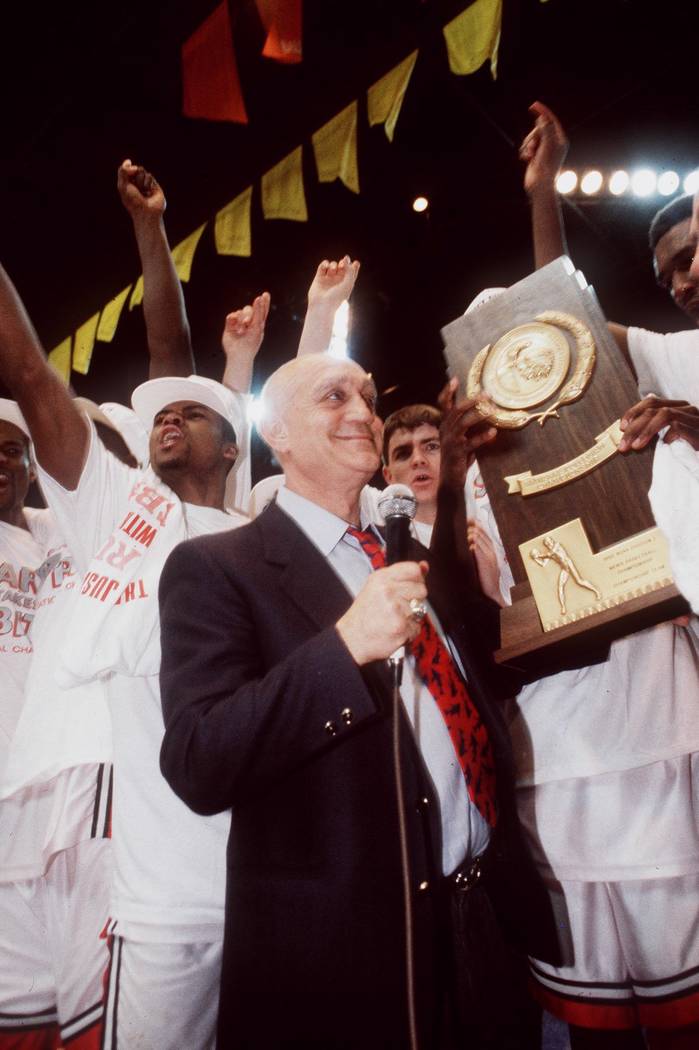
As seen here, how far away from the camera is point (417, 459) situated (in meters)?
3.31

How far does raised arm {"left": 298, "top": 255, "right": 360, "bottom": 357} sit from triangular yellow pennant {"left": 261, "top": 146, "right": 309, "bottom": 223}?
1504 mm

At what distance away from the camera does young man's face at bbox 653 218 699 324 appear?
94.4 inches

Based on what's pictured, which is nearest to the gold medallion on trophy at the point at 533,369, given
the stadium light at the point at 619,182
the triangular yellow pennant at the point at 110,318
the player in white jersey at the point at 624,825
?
the player in white jersey at the point at 624,825

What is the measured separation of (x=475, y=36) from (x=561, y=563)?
3.34 meters

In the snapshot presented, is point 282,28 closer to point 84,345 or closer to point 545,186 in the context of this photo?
point 545,186

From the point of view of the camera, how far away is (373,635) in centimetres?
123

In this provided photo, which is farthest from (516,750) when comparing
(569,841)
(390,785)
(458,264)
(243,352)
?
(458,264)

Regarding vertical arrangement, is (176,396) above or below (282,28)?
below

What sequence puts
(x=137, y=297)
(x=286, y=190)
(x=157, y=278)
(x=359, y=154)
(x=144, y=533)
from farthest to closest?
(x=359, y=154) < (x=137, y=297) < (x=286, y=190) < (x=157, y=278) < (x=144, y=533)

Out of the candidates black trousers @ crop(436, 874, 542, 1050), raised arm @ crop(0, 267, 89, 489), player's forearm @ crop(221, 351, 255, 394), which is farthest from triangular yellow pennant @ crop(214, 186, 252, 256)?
black trousers @ crop(436, 874, 542, 1050)

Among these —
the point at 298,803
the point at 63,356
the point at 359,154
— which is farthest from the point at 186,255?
the point at 298,803

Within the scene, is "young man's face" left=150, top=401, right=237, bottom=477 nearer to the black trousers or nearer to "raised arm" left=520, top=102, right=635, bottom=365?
"raised arm" left=520, top=102, right=635, bottom=365

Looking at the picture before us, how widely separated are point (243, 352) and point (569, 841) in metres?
2.72

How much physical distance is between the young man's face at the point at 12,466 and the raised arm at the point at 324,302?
161cm
